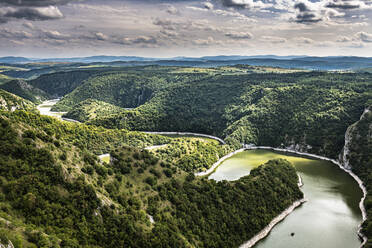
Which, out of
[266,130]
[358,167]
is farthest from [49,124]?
[358,167]

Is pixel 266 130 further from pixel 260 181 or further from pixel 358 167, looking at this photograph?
pixel 260 181

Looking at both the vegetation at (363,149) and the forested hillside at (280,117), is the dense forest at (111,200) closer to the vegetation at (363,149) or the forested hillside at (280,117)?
the vegetation at (363,149)

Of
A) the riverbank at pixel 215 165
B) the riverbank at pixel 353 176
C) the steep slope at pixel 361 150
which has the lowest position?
the riverbank at pixel 215 165

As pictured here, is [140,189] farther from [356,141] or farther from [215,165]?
[356,141]

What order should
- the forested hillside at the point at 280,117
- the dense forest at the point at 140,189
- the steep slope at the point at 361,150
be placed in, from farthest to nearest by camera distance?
the forested hillside at the point at 280,117 → the steep slope at the point at 361,150 → the dense forest at the point at 140,189

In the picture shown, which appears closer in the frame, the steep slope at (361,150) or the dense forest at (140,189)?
the dense forest at (140,189)

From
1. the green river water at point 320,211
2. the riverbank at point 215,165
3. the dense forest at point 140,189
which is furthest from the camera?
the riverbank at point 215,165

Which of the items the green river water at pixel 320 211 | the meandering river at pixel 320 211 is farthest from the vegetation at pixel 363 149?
the green river water at pixel 320 211

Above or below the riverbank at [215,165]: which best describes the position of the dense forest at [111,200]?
above
